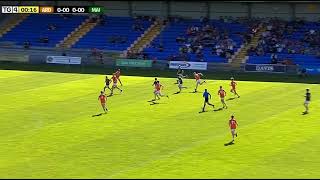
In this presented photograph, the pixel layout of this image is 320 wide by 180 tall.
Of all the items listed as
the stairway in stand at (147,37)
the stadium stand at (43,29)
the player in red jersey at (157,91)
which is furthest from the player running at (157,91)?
the stadium stand at (43,29)

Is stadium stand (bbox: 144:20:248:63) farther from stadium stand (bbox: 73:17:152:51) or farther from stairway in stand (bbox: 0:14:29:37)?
stairway in stand (bbox: 0:14:29:37)

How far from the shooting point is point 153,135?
3095cm

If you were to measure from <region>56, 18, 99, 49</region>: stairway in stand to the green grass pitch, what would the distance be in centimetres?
2399

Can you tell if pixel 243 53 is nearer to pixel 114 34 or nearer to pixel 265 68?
pixel 265 68

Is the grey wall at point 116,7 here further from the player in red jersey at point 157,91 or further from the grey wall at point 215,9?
the player in red jersey at point 157,91

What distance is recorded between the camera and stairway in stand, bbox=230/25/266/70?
61.5 metres

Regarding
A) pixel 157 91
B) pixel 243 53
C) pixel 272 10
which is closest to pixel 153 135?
pixel 157 91

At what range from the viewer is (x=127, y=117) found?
35.8 metres

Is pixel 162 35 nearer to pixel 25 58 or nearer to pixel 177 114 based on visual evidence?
pixel 25 58
